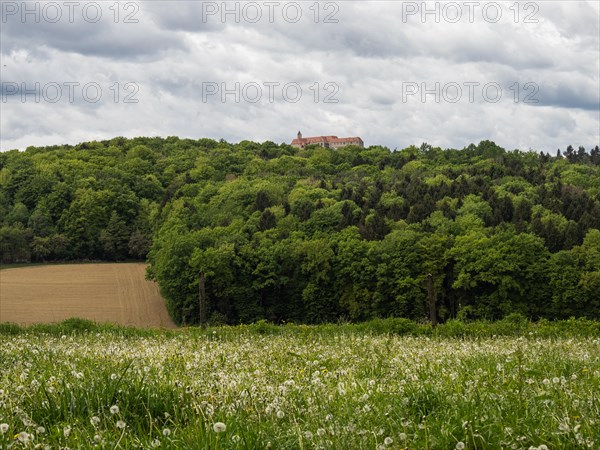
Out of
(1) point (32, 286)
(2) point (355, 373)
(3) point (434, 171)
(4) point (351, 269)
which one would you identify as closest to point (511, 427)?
(2) point (355, 373)

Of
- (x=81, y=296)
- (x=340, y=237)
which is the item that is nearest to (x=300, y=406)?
(x=340, y=237)


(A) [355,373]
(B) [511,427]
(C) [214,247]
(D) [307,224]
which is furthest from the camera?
(D) [307,224]

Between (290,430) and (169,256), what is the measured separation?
9679cm

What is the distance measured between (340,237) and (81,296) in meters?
38.9

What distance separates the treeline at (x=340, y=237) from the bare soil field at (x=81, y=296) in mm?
4475

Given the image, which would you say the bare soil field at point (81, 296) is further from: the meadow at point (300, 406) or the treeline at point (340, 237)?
the meadow at point (300, 406)

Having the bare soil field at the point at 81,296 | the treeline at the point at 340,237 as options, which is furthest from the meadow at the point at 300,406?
the bare soil field at the point at 81,296

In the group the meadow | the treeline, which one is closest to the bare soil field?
the treeline

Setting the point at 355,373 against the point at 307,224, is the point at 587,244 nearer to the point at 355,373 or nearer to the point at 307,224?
the point at 307,224

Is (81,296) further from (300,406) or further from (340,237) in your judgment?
(300,406)

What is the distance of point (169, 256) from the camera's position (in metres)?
101

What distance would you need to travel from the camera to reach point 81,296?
103375mm

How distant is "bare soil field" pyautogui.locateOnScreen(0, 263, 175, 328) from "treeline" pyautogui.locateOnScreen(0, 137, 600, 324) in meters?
4.48

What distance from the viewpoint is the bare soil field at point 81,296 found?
300 ft
